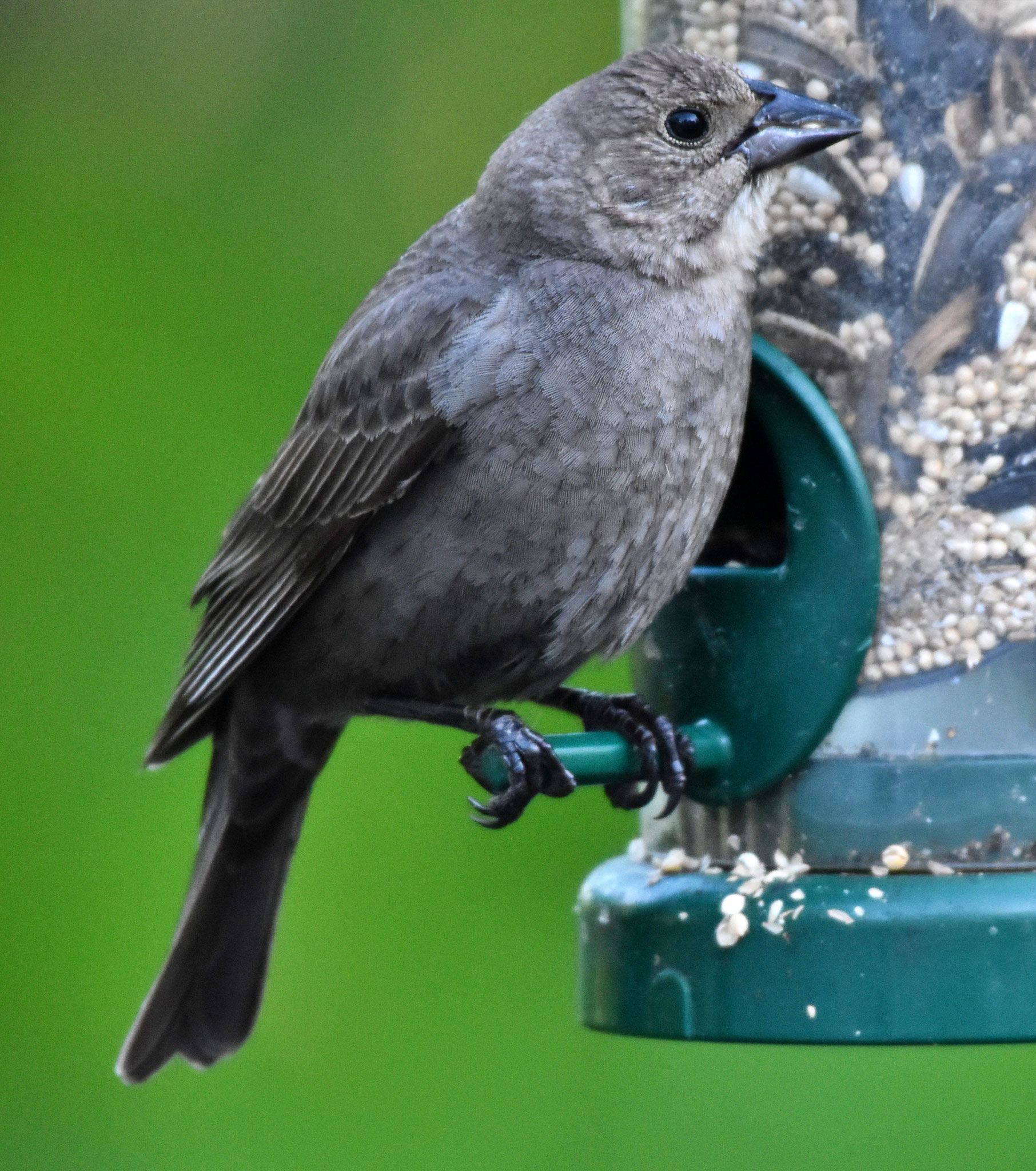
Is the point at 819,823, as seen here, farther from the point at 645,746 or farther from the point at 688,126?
the point at 688,126

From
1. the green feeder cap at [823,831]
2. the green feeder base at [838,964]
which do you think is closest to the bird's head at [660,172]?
the green feeder cap at [823,831]

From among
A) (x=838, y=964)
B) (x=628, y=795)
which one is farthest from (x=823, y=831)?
(x=628, y=795)

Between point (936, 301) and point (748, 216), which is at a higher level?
point (748, 216)

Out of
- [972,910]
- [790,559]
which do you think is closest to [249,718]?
[790,559]

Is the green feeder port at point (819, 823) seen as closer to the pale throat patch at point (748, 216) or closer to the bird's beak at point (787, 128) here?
the pale throat patch at point (748, 216)

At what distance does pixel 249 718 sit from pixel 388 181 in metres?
1.83

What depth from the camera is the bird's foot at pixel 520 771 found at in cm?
344

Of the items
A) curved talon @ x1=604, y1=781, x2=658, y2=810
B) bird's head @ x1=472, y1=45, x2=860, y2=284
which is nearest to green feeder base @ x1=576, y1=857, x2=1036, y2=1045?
curved talon @ x1=604, y1=781, x2=658, y2=810

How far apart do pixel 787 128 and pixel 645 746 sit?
1.08 meters

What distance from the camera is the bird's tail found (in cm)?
425

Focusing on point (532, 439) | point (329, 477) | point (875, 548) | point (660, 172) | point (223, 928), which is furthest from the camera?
point (223, 928)

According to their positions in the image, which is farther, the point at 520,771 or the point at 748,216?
the point at 748,216

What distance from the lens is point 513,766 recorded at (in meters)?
3.44

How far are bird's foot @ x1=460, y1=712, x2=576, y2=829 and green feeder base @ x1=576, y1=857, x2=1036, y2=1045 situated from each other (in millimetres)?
321
